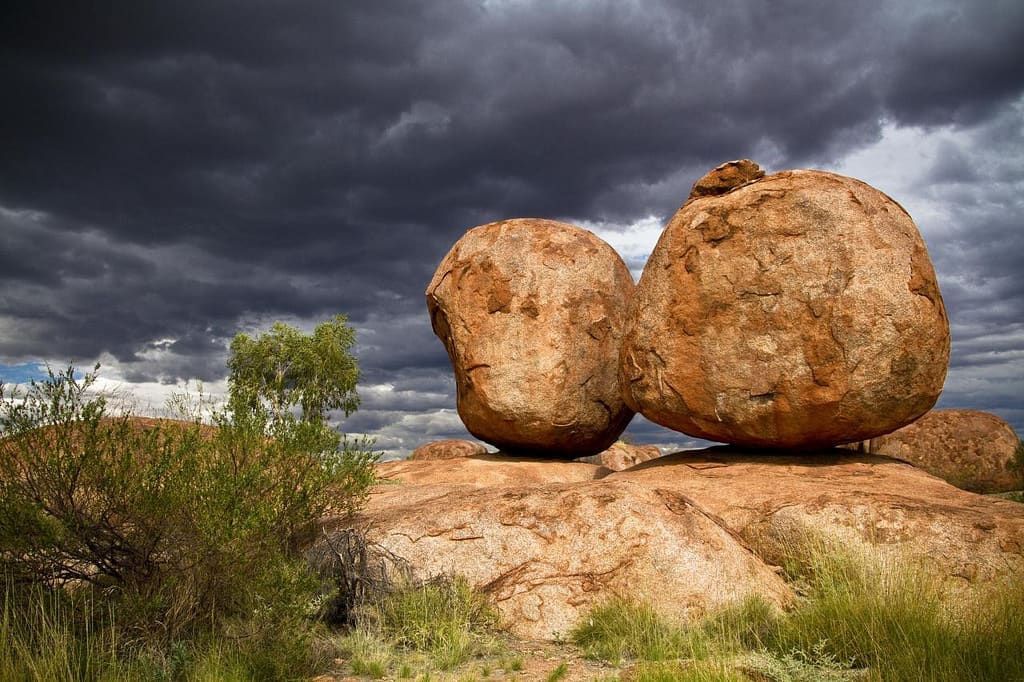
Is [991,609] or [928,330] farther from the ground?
[928,330]

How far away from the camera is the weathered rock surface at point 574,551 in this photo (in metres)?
7.84

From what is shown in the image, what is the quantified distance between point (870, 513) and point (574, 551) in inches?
146

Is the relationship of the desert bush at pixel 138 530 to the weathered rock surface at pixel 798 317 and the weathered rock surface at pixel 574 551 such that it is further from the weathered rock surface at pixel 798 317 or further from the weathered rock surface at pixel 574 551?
the weathered rock surface at pixel 798 317

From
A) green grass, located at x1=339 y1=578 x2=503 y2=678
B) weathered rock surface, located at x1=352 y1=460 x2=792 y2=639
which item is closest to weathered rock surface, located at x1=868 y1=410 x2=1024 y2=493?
weathered rock surface, located at x1=352 y1=460 x2=792 y2=639

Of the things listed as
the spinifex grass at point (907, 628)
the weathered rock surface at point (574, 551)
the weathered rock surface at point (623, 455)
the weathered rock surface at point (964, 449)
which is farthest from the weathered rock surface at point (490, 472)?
the weathered rock surface at point (964, 449)

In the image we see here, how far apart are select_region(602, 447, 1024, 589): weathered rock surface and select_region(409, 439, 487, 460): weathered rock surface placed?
11.6 metres

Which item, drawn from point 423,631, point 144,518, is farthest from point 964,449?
point 144,518

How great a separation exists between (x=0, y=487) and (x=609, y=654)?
17.2 ft

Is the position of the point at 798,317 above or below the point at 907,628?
above

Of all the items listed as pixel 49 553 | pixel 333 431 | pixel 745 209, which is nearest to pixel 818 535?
pixel 745 209

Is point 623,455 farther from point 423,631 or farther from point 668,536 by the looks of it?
point 423,631

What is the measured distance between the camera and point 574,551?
26.7 ft

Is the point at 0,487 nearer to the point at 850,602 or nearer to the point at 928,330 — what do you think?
the point at 850,602

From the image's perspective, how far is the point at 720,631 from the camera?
7.28 meters
